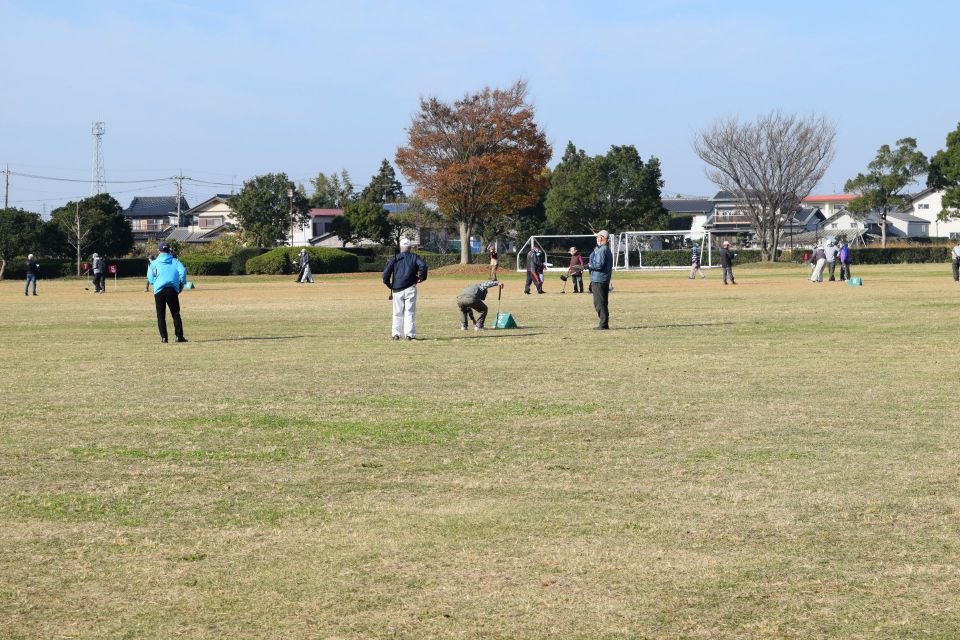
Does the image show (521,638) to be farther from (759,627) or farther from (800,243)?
(800,243)

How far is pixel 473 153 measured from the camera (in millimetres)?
80500

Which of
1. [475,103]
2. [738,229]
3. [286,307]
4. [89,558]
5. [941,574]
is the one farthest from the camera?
[738,229]

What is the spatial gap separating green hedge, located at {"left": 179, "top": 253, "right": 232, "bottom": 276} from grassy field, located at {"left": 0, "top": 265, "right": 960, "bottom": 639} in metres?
64.2

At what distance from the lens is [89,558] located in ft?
20.1

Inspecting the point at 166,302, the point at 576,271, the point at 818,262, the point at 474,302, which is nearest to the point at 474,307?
the point at 474,302

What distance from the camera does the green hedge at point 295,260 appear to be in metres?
76.6

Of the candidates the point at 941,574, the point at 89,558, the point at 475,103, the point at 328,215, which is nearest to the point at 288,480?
the point at 89,558

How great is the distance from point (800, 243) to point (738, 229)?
696cm

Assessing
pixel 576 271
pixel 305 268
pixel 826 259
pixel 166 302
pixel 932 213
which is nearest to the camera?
pixel 166 302

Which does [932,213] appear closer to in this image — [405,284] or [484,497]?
[405,284]

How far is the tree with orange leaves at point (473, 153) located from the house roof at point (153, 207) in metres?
85.3

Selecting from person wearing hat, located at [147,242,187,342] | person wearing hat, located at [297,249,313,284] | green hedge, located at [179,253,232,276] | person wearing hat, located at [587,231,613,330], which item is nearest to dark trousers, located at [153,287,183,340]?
person wearing hat, located at [147,242,187,342]

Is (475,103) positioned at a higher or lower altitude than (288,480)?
higher

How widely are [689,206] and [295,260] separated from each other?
282ft
